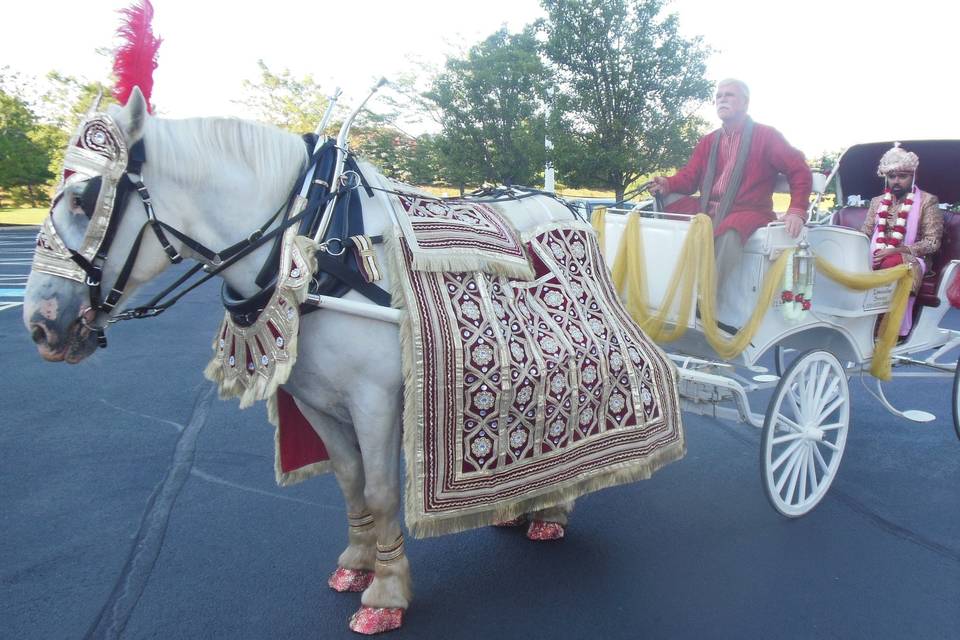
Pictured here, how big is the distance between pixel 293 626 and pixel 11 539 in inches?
66.2

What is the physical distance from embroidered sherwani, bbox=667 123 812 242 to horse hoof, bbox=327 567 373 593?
2371 mm

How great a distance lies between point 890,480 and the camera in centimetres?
382

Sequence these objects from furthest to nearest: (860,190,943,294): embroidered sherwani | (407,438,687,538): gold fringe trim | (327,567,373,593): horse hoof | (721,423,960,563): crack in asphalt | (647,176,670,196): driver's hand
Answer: (860,190,943,294): embroidered sherwani, (647,176,670,196): driver's hand, (721,423,960,563): crack in asphalt, (327,567,373,593): horse hoof, (407,438,687,538): gold fringe trim

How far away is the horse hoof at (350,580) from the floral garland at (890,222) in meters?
3.57

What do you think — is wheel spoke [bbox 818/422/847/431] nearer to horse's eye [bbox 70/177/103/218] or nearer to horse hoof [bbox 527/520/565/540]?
horse hoof [bbox 527/520/565/540]

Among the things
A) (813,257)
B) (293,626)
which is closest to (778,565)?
(813,257)

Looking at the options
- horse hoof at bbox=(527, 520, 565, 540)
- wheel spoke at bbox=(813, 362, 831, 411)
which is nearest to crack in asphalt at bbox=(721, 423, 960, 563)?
wheel spoke at bbox=(813, 362, 831, 411)

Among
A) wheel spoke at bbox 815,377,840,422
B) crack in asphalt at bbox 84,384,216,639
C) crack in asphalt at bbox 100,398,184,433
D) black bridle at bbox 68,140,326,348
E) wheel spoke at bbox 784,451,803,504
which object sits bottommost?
crack in asphalt at bbox 100,398,184,433

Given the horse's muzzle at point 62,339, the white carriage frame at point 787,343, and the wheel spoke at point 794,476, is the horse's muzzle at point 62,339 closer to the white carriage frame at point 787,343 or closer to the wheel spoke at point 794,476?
the white carriage frame at point 787,343

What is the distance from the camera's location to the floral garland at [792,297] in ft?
10.3

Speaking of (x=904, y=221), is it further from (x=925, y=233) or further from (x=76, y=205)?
(x=76, y=205)

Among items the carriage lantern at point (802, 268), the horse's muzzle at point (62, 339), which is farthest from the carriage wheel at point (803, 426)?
the horse's muzzle at point (62, 339)

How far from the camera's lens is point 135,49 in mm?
2055

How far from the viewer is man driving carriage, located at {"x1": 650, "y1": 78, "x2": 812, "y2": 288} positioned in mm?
3275
